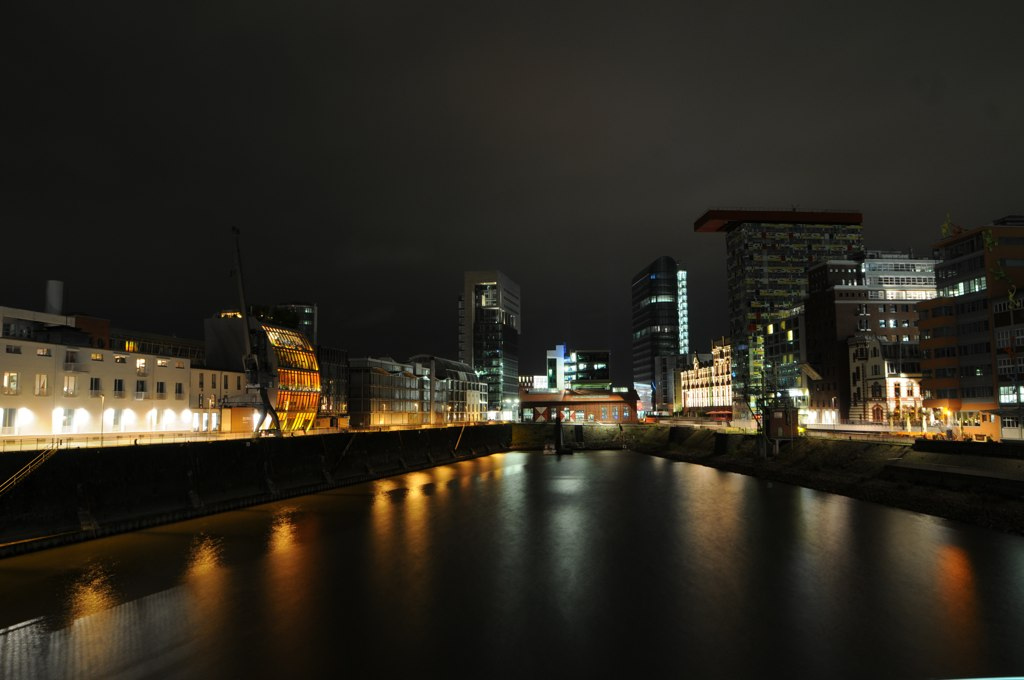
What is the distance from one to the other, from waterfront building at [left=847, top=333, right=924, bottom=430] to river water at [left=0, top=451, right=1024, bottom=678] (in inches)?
2047

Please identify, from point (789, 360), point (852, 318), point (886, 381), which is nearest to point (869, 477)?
point (886, 381)

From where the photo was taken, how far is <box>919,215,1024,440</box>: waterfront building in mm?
64625

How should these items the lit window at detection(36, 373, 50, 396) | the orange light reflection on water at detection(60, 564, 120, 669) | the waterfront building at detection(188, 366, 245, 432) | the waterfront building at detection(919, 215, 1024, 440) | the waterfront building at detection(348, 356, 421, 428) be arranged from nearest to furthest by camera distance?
1. the orange light reflection on water at detection(60, 564, 120, 669)
2. the lit window at detection(36, 373, 50, 396)
3. the waterfront building at detection(919, 215, 1024, 440)
4. the waterfront building at detection(188, 366, 245, 432)
5. the waterfront building at detection(348, 356, 421, 428)

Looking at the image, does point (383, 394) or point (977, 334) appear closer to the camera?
point (977, 334)

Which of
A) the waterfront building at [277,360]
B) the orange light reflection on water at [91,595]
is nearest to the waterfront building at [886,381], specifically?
the waterfront building at [277,360]

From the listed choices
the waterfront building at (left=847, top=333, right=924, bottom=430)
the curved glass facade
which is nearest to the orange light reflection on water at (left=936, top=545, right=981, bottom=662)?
the waterfront building at (left=847, top=333, right=924, bottom=430)

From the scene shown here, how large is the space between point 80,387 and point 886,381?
10459 centimetres

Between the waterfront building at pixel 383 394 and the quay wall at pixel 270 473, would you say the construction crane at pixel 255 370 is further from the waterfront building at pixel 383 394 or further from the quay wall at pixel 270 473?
the waterfront building at pixel 383 394

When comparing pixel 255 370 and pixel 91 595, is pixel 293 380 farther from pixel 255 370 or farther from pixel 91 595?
pixel 91 595

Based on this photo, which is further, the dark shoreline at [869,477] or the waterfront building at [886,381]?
the waterfront building at [886,381]

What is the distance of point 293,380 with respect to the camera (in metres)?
90.6

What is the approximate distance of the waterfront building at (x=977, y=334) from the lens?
64625 millimetres

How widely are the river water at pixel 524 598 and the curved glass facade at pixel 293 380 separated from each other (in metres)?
39.1

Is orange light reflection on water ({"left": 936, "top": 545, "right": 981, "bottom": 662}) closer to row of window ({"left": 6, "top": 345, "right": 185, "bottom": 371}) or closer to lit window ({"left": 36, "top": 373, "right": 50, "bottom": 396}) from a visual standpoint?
lit window ({"left": 36, "top": 373, "right": 50, "bottom": 396})
